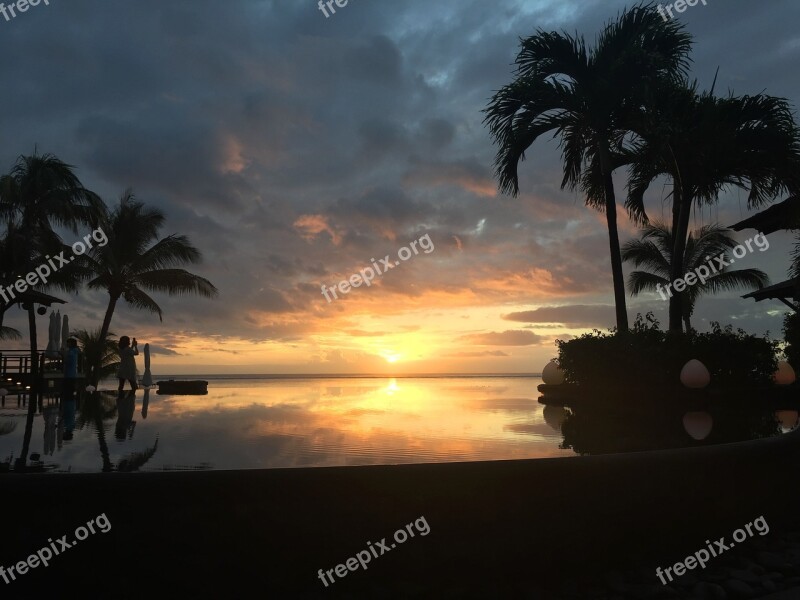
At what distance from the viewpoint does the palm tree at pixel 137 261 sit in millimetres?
27152

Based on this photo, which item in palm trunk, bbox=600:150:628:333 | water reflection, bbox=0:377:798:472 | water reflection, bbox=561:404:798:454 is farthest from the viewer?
palm trunk, bbox=600:150:628:333

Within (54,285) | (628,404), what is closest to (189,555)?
(628,404)

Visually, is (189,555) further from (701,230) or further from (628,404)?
(701,230)

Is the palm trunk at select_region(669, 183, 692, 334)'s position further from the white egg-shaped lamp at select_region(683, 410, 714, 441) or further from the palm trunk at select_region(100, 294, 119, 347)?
the palm trunk at select_region(100, 294, 119, 347)

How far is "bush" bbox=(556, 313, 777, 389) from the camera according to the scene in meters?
12.2

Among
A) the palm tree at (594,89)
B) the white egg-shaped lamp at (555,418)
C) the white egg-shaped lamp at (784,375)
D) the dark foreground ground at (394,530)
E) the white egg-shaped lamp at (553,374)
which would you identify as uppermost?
the palm tree at (594,89)

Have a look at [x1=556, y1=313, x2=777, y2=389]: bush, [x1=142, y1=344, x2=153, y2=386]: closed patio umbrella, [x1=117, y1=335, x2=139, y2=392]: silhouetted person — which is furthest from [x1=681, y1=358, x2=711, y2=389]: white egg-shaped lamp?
[x1=142, y1=344, x2=153, y2=386]: closed patio umbrella

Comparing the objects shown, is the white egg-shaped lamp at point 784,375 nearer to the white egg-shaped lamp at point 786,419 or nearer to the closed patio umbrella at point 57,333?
the white egg-shaped lamp at point 786,419

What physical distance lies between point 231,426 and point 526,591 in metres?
5.74

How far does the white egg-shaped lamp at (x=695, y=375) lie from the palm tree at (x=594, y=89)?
7.75ft

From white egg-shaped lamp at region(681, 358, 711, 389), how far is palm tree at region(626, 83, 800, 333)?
7.53ft

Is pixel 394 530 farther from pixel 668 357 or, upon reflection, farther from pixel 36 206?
pixel 36 206

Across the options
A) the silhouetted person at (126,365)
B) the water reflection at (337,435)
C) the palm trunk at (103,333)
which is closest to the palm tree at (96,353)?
the palm trunk at (103,333)

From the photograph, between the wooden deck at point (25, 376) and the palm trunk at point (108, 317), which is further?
the palm trunk at point (108, 317)
